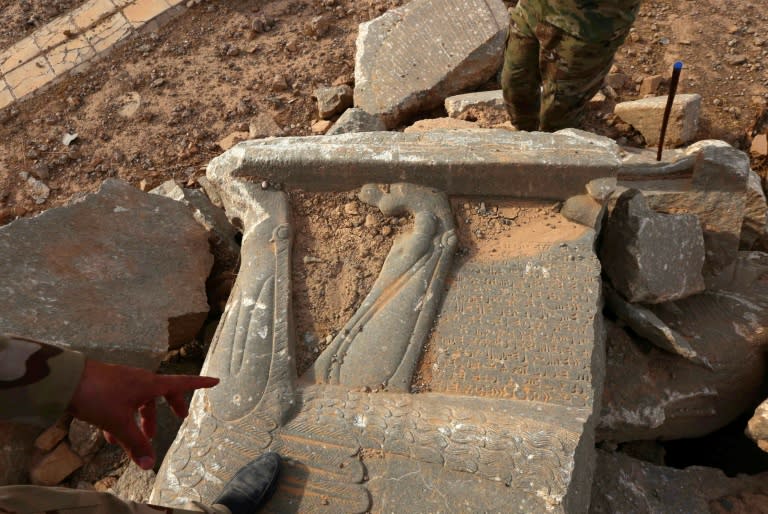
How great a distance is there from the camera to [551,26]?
2936 millimetres

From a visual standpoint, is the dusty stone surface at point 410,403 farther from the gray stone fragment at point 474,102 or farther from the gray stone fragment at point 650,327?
the gray stone fragment at point 474,102

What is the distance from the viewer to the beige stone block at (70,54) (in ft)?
15.6

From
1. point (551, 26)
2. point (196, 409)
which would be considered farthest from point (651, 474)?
point (551, 26)

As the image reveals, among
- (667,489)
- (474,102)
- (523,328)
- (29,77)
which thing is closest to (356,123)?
(474,102)

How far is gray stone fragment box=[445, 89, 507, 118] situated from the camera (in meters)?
3.91

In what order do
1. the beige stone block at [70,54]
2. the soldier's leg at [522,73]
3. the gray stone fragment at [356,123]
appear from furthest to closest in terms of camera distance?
the beige stone block at [70,54], the gray stone fragment at [356,123], the soldier's leg at [522,73]

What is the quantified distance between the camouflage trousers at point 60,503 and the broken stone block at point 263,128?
2992 mm

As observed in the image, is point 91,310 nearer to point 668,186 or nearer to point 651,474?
point 651,474

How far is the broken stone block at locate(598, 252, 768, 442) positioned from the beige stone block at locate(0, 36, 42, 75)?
5261mm

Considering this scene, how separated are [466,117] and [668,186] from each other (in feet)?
4.91

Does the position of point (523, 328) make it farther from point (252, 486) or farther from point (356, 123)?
point (356, 123)

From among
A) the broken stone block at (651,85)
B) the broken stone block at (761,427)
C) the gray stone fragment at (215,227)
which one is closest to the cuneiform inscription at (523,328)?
the broken stone block at (761,427)

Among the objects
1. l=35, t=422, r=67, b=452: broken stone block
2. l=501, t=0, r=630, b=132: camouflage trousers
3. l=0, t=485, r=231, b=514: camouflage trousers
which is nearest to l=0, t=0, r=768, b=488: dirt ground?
l=501, t=0, r=630, b=132: camouflage trousers

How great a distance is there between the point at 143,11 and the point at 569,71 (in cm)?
400
